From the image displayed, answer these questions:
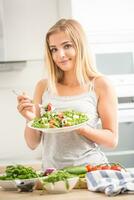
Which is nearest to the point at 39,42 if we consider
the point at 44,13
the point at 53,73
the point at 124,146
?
the point at 44,13

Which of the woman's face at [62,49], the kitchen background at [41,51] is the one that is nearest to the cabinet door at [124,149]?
the kitchen background at [41,51]

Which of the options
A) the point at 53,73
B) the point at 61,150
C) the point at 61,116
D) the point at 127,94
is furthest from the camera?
the point at 127,94

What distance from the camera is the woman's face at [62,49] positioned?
1.88 metres

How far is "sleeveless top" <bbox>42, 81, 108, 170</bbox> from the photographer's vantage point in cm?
183

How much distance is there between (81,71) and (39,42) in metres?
1.40

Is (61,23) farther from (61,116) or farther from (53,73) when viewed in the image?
(61,116)

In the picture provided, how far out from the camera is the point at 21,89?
3289 millimetres

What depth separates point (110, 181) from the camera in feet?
4.94

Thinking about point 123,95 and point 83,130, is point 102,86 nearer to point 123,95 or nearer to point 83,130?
point 83,130

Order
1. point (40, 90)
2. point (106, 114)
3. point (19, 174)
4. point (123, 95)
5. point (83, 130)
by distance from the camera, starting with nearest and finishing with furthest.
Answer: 1. point (19, 174)
2. point (83, 130)
3. point (106, 114)
4. point (40, 90)
5. point (123, 95)

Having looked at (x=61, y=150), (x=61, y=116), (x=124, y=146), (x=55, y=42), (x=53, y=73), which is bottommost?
(x=124, y=146)

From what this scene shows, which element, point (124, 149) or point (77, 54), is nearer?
point (77, 54)

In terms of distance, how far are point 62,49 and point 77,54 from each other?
7 cm

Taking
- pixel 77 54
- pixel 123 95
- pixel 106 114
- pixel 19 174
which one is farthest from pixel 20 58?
pixel 19 174
